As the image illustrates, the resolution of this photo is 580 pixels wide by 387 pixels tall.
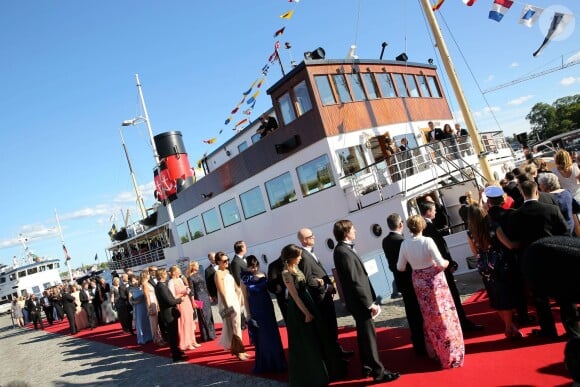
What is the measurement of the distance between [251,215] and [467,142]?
8.60 meters

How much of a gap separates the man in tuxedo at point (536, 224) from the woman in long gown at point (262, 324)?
3641 millimetres

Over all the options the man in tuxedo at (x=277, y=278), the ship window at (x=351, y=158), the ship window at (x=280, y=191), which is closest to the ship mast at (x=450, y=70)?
the ship window at (x=351, y=158)

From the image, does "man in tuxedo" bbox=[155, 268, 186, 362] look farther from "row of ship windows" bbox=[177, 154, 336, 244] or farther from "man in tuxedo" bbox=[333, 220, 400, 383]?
"row of ship windows" bbox=[177, 154, 336, 244]

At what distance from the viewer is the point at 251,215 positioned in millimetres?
16750

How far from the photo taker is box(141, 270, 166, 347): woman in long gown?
1062cm

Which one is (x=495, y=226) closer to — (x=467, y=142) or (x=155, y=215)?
(x=467, y=142)

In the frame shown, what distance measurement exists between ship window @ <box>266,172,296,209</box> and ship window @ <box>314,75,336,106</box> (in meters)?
2.89

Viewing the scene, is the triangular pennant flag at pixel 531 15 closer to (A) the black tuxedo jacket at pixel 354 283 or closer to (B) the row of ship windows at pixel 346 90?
(B) the row of ship windows at pixel 346 90

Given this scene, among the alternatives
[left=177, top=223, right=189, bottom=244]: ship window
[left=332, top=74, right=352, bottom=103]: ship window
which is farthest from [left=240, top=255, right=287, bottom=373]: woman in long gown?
[left=177, top=223, right=189, bottom=244]: ship window

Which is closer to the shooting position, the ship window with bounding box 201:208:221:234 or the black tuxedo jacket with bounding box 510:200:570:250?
the black tuxedo jacket with bounding box 510:200:570:250

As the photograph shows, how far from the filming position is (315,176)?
13469 mm

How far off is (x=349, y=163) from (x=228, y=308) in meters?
7.38

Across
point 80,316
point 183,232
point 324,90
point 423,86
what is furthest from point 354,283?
point 183,232

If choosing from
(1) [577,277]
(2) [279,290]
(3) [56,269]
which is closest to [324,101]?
(2) [279,290]
